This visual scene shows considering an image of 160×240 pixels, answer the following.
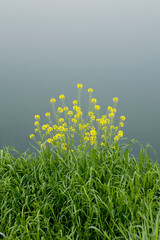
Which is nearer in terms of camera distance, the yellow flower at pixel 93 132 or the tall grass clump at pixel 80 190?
the tall grass clump at pixel 80 190

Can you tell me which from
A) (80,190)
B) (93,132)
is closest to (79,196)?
(80,190)

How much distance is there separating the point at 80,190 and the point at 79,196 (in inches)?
2.8

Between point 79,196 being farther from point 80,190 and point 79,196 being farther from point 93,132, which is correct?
point 93,132

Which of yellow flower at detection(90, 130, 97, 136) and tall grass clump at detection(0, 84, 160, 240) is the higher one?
yellow flower at detection(90, 130, 97, 136)

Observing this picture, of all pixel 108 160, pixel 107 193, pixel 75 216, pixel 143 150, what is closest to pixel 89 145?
pixel 108 160

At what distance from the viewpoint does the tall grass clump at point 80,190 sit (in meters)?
2.43

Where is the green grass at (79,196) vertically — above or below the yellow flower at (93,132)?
below

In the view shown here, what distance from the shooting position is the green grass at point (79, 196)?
95.2 inches

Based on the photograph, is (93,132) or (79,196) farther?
(93,132)

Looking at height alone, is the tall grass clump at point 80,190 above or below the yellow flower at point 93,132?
below

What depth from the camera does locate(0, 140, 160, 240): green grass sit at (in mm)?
2418

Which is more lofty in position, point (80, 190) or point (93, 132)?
point (93, 132)

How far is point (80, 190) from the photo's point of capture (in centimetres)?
270

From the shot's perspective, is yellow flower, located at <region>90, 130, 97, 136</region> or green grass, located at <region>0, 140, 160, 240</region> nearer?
green grass, located at <region>0, 140, 160, 240</region>
